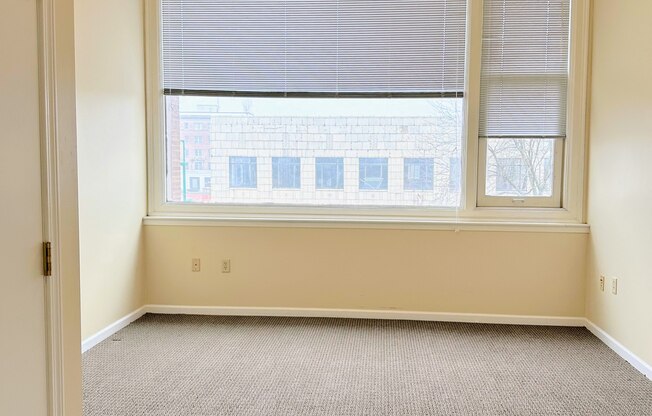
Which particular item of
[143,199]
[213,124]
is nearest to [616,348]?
[213,124]

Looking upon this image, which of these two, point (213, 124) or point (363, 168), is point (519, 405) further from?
point (213, 124)

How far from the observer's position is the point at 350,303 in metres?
3.61

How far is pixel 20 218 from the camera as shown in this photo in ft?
3.68

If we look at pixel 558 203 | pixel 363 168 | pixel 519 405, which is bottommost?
pixel 519 405

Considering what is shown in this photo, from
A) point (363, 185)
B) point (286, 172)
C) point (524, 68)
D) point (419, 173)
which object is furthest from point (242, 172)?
point (524, 68)

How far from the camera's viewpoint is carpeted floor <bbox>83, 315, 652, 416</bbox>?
7.43ft

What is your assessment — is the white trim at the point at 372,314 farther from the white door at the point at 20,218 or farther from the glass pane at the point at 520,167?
the white door at the point at 20,218

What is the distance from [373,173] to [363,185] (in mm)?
121

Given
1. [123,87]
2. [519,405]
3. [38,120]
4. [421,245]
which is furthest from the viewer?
[421,245]

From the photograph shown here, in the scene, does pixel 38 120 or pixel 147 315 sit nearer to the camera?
pixel 38 120

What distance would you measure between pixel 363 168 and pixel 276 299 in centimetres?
122

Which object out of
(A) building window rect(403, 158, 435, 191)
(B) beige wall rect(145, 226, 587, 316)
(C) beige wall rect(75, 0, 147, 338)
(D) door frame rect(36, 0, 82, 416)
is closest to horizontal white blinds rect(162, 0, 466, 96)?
(C) beige wall rect(75, 0, 147, 338)

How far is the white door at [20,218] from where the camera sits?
3.52 feet

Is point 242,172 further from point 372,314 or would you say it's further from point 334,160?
point 372,314
